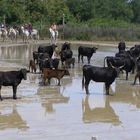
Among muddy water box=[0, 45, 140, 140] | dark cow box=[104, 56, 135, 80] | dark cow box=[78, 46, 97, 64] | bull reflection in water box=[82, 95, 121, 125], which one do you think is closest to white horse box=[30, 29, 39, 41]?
dark cow box=[78, 46, 97, 64]

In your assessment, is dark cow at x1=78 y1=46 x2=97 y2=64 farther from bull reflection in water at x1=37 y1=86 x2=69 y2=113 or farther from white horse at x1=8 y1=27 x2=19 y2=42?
white horse at x1=8 y1=27 x2=19 y2=42

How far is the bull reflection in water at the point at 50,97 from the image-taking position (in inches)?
682

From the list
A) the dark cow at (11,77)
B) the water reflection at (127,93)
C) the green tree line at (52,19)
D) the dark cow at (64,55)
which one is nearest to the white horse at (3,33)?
the green tree line at (52,19)

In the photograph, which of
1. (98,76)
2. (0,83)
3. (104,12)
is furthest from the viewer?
(104,12)

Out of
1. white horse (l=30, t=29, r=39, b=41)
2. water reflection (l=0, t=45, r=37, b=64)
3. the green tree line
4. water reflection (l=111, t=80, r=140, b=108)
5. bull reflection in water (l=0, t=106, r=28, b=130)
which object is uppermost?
the green tree line

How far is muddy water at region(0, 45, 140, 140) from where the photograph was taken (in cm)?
1375

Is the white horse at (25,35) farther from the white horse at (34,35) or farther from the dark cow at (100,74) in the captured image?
the dark cow at (100,74)

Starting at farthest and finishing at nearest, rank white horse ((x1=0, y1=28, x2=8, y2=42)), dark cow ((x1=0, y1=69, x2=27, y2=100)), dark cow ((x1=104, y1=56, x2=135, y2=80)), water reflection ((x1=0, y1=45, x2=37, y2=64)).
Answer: white horse ((x1=0, y1=28, x2=8, y2=42)) < water reflection ((x1=0, y1=45, x2=37, y2=64)) < dark cow ((x1=104, y1=56, x2=135, y2=80)) < dark cow ((x1=0, y1=69, x2=27, y2=100))

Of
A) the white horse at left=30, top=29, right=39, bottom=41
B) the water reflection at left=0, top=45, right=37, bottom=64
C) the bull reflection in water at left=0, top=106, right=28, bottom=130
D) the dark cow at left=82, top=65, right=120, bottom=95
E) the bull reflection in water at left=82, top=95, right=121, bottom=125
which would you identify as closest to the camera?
the bull reflection in water at left=0, top=106, right=28, bottom=130

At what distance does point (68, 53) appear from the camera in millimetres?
29250

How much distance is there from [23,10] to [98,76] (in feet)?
143

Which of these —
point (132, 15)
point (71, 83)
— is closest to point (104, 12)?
point (132, 15)

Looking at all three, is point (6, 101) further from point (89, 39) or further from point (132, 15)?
point (132, 15)

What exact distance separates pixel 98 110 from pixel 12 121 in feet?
10.1
